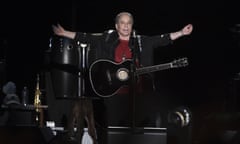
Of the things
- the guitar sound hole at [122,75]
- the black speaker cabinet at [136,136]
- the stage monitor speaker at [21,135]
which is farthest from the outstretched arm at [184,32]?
the stage monitor speaker at [21,135]

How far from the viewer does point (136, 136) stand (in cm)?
493

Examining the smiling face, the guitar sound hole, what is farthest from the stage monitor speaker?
the smiling face

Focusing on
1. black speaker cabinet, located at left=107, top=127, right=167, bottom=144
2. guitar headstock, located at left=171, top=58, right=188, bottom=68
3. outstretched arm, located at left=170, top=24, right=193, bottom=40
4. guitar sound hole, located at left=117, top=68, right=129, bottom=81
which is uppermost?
outstretched arm, located at left=170, top=24, right=193, bottom=40

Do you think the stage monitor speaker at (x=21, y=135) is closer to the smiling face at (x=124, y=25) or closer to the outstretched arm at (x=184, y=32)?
the smiling face at (x=124, y=25)

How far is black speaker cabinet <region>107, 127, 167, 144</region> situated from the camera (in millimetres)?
4887

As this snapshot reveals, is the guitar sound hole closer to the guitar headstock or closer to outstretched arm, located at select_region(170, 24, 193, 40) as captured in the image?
the guitar headstock

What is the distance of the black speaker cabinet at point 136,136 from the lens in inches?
192

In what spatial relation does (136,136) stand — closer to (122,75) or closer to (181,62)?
(122,75)

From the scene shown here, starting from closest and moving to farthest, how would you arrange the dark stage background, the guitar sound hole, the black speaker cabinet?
the black speaker cabinet, the guitar sound hole, the dark stage background

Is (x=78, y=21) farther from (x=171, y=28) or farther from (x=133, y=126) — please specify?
(x=133, y=126)

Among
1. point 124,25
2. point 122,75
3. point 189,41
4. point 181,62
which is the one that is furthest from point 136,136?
point 189,41

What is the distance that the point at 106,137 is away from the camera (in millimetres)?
4984

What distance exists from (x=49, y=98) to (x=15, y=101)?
74cm

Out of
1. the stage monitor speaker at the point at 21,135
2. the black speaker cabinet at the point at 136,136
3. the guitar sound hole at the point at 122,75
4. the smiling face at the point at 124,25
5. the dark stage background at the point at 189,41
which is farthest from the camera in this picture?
the dark stage background at the point at 189,41
